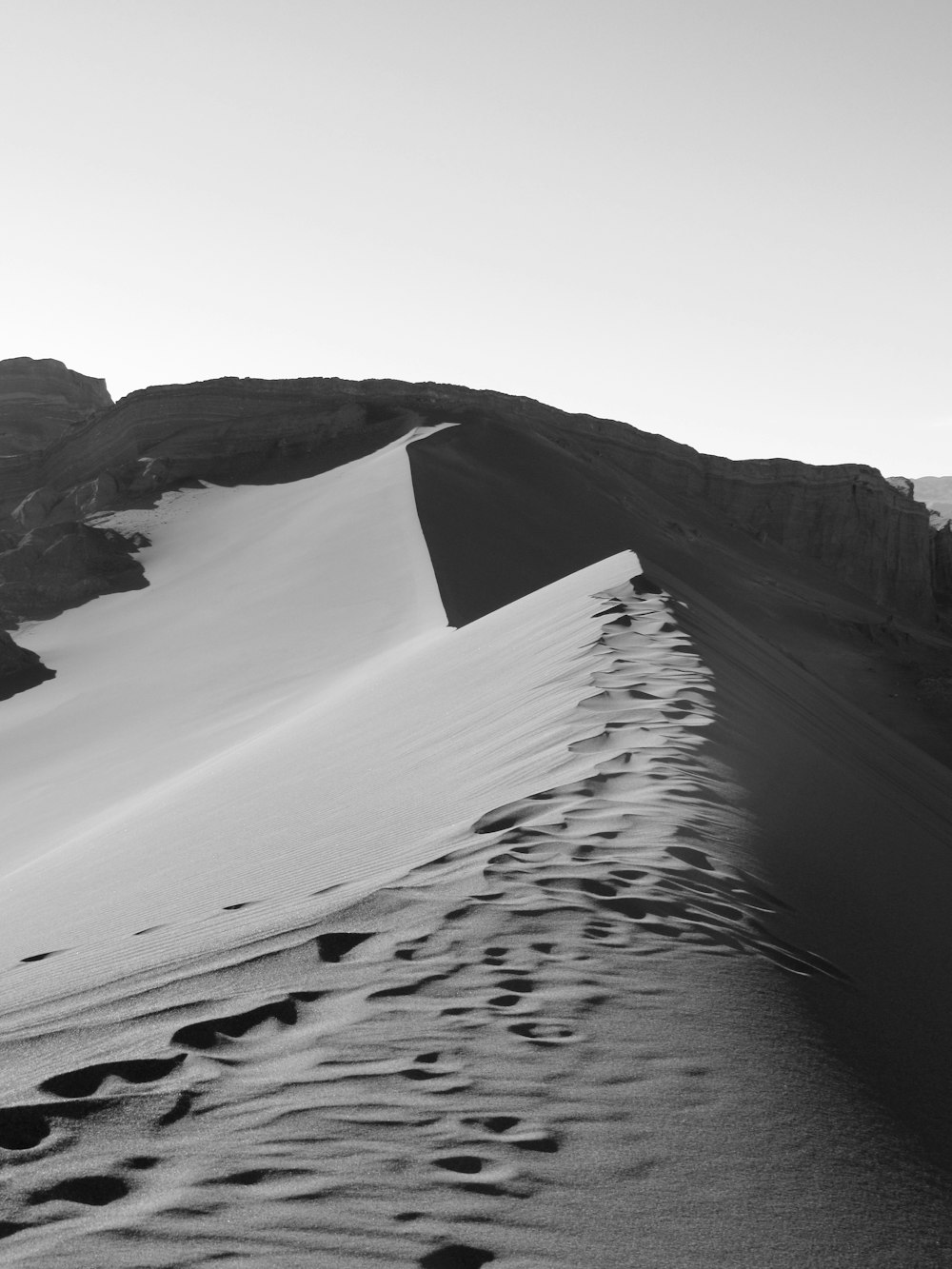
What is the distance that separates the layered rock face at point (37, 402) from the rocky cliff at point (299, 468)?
0.06 m

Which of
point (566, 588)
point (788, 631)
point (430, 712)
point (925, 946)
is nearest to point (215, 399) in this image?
point (788, 631)

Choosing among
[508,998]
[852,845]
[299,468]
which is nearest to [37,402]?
[299,468]

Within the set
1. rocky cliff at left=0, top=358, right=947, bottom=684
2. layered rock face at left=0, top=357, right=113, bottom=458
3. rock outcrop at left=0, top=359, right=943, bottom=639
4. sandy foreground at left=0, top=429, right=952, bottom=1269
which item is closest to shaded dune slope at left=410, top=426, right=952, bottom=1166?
sandy foreground at left=0, top=429, right=952, bottom=1269

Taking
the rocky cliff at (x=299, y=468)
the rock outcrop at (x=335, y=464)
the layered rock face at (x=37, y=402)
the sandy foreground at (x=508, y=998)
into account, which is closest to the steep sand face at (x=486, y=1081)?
the sandy foreground at (x=508, y=998)

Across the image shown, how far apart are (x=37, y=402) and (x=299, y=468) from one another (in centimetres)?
1318

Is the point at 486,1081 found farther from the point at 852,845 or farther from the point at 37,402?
the point at 37,402

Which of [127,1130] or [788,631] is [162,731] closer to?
[127,1130]

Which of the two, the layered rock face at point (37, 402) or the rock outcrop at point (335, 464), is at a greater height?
the layered rock face at point (37, 402)

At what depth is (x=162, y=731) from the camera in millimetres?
13008

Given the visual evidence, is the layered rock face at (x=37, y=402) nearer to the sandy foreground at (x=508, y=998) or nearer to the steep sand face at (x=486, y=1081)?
the sandy foreground at (x=508, y=998)

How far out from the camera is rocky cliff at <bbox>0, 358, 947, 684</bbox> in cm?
2348

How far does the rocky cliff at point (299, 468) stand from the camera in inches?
925

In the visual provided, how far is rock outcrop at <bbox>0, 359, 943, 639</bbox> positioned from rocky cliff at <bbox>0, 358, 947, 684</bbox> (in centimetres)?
4

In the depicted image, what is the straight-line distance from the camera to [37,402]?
38.4m
